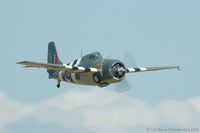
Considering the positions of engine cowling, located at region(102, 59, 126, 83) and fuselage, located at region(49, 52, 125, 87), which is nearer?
engine cowling, located at region(102, 59, 126, 83)

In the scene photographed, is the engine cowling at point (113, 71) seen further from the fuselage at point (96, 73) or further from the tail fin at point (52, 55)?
the tail fin at point (52, 55)

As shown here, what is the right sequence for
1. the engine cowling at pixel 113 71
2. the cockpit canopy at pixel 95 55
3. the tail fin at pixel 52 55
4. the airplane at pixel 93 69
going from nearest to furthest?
1. the engine cowling at pixel 113 71
2. the airplane at pixel 93 69
3. the cockpit canopy at pixel 95 55
4. the tail fin at pixel 52 55

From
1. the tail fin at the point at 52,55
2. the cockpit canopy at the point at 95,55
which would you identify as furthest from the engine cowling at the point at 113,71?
the tail fin at the point at 52,55

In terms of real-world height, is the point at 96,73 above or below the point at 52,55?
below

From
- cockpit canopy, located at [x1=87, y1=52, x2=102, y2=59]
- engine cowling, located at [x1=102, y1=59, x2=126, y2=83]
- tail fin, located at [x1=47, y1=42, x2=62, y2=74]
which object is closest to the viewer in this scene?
engine cowling, located at [x1=102, y1=59, x2=126, y2=83]

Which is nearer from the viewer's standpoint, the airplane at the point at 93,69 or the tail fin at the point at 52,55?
the airplane at the point at 93,69

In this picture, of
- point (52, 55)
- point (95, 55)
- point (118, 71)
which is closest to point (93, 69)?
point (95, 55)

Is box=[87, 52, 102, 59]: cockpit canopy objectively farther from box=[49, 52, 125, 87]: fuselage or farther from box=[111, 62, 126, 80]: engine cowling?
box=[111, 62, 126, 80]: engine cowling

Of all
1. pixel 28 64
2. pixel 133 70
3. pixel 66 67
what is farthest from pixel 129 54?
pixel 28 64

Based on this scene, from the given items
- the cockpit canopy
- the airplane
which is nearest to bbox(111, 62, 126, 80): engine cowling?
the airplane

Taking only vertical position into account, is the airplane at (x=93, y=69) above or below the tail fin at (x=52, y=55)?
below

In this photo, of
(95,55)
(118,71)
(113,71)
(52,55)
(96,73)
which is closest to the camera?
(113,71)

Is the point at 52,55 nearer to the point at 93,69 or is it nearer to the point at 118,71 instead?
the point at 93,69

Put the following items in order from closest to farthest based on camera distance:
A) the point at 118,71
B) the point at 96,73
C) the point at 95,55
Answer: the point at 118,71 → the point at 96,73 → the point at 95,55
